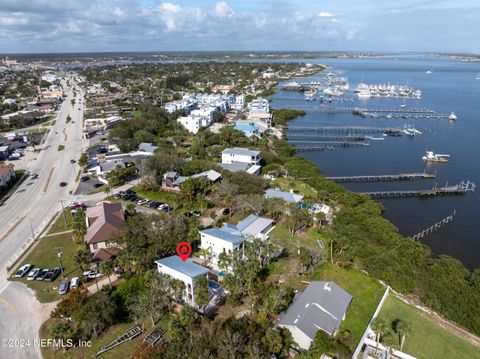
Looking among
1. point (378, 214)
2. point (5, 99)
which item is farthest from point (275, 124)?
point (5, 99)

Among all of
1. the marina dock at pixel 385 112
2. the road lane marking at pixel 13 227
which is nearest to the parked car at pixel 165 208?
the road lane marking at pixel 13 227

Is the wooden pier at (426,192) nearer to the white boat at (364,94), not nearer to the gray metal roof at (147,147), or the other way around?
the gray metal roof at (147,147)

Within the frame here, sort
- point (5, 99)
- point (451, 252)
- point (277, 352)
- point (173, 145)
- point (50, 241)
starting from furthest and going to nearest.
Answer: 1. point (5, 99)
2. point (173, 145)
3. point (451, 252)
4. point (50, 241)
5. point (277, 352)

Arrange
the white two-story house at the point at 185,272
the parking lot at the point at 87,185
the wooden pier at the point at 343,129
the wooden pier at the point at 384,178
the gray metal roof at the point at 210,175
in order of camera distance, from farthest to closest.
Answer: the wooden pier at the point at 343,129
the wooden pier at the point at 384,178
the parking lot at the point at 87,185
the gray metal roof at the point at 210,175
the white two-story house at the point at 185,272

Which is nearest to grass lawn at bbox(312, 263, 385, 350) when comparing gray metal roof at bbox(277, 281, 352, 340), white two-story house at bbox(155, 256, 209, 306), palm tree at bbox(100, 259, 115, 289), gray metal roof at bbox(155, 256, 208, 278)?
gray metal roof at bbox(277, 281, 352, 340)

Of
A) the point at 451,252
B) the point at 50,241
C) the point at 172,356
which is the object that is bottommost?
the point at 451,252

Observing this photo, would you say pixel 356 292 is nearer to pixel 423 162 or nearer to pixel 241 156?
pixel 241 156

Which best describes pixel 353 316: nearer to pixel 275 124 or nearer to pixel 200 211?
pixel 200 211
